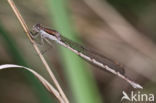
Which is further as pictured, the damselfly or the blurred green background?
the blurred green background

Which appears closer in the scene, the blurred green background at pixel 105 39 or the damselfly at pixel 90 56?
the damselfly at pixel 90 56

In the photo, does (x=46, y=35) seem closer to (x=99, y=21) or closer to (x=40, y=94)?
(x=40, y=94)

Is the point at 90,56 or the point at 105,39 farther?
the point at 105,39

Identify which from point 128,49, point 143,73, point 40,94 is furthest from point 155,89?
point 40,94

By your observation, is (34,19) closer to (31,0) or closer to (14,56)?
(31,0)

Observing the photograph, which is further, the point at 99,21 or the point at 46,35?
the point at 99,21

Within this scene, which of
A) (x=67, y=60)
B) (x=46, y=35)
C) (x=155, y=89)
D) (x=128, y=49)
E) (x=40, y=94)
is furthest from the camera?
(x=128, y=49)

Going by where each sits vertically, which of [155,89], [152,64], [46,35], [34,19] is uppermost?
[34,19]

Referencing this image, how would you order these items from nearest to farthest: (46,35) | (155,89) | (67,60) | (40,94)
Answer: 1. (67,60)
2. (40,94)
3. (46,35)
4. (155,89)

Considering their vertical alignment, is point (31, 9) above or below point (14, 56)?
above

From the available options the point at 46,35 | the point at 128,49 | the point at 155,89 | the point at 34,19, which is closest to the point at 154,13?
the point at 128,49
